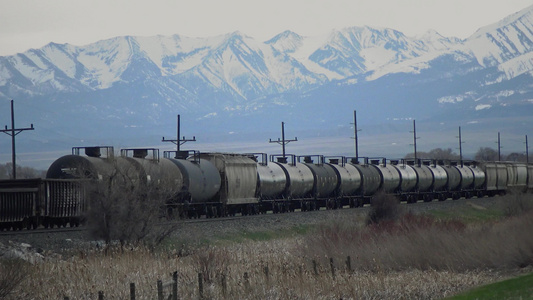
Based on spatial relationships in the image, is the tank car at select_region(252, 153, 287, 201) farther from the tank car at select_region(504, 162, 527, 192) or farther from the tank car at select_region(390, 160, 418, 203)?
the tank car at select_region(504, 162, 527, 192)

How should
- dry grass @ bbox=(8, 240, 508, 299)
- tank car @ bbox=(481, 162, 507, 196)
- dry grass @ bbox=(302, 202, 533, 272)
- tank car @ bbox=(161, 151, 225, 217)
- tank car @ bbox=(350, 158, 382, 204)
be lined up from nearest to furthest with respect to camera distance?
dry grass @ bbox=(8, 240, 508, 299), dry grass @ bbox=(302, 202, 533, 272), tank car @ bbox=(161, 151, 225, 217), tank car @ bbox=(350, 158, 382, 204), tank car @ bbox=(481, 162, 507, 196)

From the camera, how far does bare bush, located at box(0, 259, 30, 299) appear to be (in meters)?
23.4

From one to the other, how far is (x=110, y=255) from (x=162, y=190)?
27.7 feet

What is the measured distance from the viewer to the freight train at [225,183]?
39.2m

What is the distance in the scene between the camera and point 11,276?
23656 mm

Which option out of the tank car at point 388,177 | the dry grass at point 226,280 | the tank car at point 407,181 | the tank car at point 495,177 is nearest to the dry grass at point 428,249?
the dry grass at point 226,280

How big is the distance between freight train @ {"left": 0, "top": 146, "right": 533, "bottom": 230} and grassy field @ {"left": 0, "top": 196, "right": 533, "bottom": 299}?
4.29m

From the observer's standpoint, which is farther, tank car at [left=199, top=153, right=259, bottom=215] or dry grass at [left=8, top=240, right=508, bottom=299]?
tank car at [left=199, top=153, right=259, bottom=215]

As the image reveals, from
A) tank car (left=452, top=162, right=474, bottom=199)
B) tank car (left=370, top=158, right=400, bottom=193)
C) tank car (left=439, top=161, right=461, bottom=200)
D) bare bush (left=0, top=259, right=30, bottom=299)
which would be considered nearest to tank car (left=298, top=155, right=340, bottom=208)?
tank car (left=370, top=158, right=400, bottom=193)

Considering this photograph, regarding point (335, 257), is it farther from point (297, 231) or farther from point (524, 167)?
point (524, 167)

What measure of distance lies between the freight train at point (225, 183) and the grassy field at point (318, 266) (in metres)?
4.29

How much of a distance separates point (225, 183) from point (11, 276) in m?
27.3

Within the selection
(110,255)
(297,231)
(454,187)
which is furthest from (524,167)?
(110,255)

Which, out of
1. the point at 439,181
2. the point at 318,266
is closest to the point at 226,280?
the point at 318,266
